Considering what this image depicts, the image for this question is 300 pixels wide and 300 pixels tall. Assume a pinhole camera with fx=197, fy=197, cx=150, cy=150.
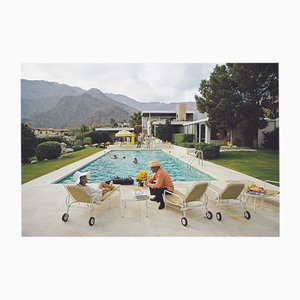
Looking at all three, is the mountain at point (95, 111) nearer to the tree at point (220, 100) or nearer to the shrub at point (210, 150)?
the tree at point (220, 100)

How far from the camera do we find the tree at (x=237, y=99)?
1248cm

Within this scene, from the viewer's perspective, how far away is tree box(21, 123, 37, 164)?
9099mm

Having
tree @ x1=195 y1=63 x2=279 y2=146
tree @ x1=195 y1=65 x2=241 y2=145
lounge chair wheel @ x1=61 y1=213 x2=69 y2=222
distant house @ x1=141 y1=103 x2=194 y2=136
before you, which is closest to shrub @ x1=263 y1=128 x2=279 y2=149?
tree @ x1=195 y1=63 x2=279 y2=146

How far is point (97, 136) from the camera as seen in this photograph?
88.3 feet

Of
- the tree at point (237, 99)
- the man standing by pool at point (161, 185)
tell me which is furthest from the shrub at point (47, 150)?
the tree at point (237, 99)

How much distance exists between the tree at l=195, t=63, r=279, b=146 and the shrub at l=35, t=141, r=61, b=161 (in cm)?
1088

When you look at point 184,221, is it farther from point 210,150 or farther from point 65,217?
point 210,150

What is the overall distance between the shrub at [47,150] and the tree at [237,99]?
10877 millimetres

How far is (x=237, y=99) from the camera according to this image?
1384 centimetres

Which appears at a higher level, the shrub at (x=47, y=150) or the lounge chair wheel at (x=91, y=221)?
the shrub at (x=47, y=150)

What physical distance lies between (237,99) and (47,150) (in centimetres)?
1272
